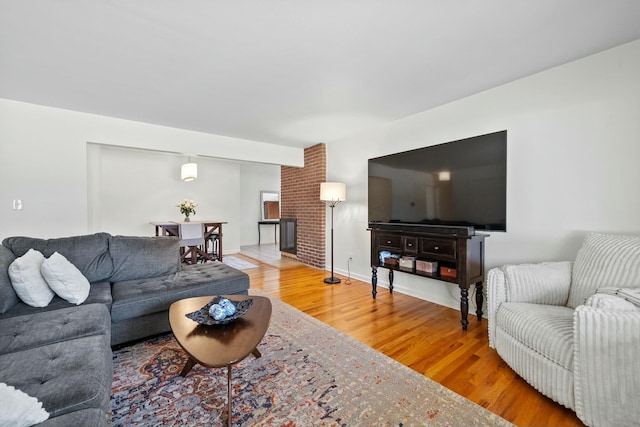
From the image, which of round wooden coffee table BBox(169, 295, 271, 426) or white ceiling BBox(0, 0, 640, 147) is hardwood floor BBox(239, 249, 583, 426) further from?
white ceiling BBox(0, 0, 640, 147)

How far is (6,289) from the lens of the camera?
1831mm

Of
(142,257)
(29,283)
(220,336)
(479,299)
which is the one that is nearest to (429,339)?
(479,299)

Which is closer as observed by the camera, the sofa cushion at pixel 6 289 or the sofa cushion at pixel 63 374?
the sofa cushion at pixel 63 374

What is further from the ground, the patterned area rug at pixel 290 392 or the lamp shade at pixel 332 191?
the lamp shade at pixel 332 191

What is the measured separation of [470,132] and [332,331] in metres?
2.46

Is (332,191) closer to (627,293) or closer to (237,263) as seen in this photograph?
(237,263)

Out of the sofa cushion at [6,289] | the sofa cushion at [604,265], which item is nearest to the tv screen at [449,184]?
the sofa cushion at [604,265]

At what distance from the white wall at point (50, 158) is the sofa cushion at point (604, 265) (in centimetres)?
471

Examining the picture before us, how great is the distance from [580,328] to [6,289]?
346cm

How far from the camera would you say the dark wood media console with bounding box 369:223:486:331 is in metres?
2.50

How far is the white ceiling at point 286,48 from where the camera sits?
164 cm

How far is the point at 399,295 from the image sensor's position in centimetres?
352

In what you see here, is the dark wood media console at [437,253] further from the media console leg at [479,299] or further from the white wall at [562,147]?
the white wall at [562,147]

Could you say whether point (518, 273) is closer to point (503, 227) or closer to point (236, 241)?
point (503, 227)
